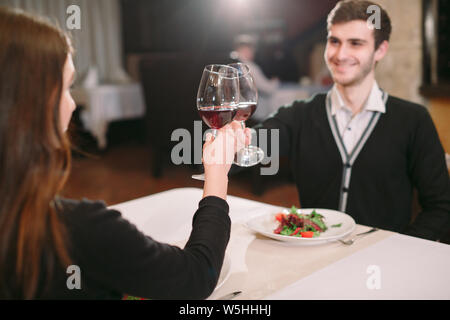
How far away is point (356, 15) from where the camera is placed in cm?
162

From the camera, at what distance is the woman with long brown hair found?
23.7 inches

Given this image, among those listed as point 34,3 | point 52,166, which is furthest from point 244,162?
point 34,3

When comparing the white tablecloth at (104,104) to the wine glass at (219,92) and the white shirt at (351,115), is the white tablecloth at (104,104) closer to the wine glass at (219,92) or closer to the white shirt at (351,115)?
the white shirt at (351,115)

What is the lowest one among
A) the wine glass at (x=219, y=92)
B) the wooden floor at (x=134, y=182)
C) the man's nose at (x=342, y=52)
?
the wooden floor at (x=134, y=182)

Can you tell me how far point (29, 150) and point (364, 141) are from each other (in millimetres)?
1268

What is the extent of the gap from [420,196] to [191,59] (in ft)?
10.0

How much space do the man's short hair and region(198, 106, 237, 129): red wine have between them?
816 millimetres

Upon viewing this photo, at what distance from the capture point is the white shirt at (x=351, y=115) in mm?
1620

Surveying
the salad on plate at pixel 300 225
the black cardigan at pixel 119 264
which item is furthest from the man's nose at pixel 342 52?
the black cardigan at pixel 119 264

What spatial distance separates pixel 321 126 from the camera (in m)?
1.71

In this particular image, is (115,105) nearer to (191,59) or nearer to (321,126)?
(191,59)

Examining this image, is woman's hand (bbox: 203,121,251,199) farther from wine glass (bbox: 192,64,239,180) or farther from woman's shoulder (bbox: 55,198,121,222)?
woman's shoulder (bbox: 55,198,121,222)

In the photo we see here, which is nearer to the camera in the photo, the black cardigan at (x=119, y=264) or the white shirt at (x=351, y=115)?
the black cardigan at (x=119, y=264)

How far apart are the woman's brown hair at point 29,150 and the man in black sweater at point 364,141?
121 centimetres
